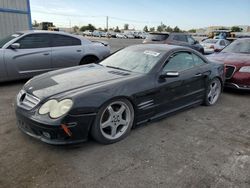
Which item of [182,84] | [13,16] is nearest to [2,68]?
[182,84]

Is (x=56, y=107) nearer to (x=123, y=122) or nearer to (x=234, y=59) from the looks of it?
(x=123, y=122)

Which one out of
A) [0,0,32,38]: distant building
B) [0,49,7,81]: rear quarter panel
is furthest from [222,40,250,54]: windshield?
[0,0,32,38]: distant building

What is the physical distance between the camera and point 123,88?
3.23 meters

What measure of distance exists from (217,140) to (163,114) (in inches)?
35.6

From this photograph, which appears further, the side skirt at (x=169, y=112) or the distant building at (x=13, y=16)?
the distant building at (x=13, y=16)

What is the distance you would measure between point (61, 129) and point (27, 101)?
78cm

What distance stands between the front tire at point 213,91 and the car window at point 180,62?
2.48 feet

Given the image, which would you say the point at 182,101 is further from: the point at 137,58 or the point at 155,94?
the point at 137,58

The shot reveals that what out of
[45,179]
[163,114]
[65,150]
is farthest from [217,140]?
[45,179]

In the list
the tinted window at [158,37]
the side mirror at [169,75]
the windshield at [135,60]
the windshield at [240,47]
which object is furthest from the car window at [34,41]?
the tinted window at [158,37]

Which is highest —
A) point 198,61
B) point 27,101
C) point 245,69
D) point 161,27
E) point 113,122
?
point 161,27

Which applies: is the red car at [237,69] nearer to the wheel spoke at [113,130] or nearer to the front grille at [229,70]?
the front grille at [229,70]

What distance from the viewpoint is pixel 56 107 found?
2840 mm

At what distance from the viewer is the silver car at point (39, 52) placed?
5819 mm
